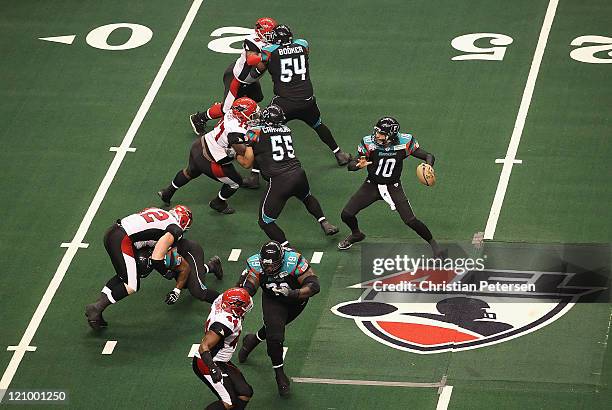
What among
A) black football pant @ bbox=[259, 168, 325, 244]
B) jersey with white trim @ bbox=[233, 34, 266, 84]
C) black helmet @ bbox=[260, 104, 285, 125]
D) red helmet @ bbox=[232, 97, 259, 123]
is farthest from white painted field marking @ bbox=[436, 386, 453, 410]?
jersey with white trim @ bbox=[233, 34, 266, 84]

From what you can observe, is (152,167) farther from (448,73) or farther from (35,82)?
(448,73)

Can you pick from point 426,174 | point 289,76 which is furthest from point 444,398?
point 289,76

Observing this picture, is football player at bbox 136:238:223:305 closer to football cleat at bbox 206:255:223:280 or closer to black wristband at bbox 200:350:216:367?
football cleat at bbox 206:255:223:280

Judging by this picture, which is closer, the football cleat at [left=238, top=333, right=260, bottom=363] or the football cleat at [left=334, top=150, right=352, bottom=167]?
the football cleat at [left=238, top=333, right=260, bottom=363]

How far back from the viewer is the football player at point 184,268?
1423 centimetres

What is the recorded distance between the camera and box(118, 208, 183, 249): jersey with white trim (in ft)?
46.2

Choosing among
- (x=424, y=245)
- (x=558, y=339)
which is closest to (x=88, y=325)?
(x=424, y=245)

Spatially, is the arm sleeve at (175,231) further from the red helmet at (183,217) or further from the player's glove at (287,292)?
the player's glove at (287,292)

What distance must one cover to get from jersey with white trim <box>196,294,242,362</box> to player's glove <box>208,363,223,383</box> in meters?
0.24

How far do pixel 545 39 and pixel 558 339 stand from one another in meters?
6.69

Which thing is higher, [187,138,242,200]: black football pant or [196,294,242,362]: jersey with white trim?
[196,294,242,362]: jersey with white trim

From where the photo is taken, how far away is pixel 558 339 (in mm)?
13797

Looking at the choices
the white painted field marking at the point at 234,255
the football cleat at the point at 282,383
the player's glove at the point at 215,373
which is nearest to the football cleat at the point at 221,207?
the white painted field marking at the point at 234,255

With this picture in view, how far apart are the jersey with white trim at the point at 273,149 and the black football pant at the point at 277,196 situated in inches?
3.4
